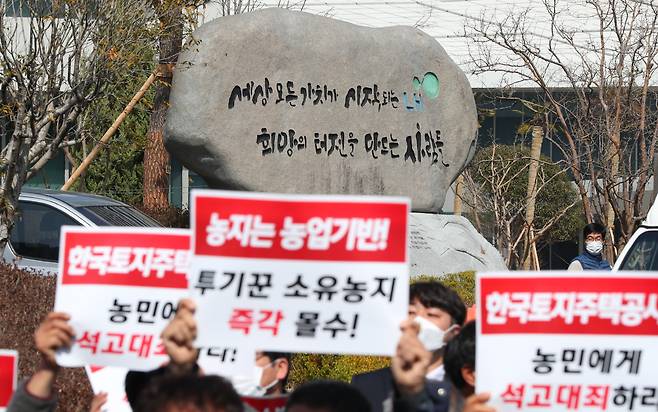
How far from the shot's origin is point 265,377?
15.4ft

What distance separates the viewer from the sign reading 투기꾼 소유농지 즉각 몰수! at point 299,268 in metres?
3.94

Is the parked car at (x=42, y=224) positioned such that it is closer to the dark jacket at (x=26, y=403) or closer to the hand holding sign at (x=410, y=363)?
the dark jacket at (x=26, y=403)

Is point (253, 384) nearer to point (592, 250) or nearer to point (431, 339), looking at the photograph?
point (431, 339)

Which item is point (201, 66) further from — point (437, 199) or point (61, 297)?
point (61, 297)

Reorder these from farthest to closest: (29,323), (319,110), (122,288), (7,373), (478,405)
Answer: (319,110), (29,323), (7,373), (122,288), (478,405)

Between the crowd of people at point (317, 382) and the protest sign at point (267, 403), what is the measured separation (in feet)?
A: 0.52

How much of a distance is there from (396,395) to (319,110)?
31.1 ft

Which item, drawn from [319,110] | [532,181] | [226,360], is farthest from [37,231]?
[532,181]

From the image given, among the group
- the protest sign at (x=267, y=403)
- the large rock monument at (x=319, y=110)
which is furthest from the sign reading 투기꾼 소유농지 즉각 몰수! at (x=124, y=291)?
the large rock monument at (x=319, y=110)

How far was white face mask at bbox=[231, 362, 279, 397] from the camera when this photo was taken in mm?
4672

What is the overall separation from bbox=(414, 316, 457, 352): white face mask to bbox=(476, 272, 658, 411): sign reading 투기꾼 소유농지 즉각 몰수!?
909mm

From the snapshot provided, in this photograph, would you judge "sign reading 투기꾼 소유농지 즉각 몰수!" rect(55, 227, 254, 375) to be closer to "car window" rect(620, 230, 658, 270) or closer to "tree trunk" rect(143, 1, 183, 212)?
"car window" rect(620, 230, 658, 270)

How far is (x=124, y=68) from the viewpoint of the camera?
1052cm

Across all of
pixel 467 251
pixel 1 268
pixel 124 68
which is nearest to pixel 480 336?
pixel 1 268
